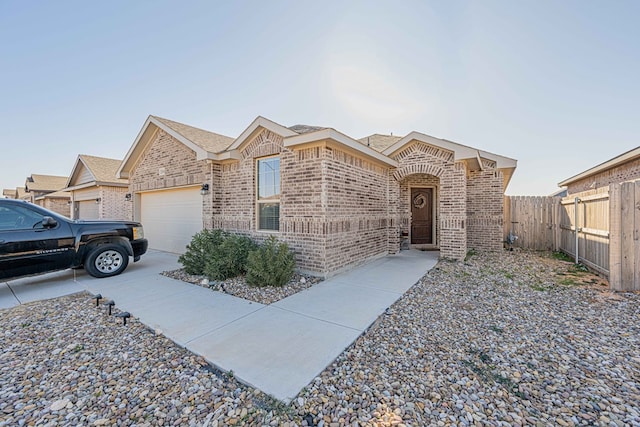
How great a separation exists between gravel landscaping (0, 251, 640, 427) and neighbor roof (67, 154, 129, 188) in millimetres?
10014

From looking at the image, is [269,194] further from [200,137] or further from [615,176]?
[615,176]

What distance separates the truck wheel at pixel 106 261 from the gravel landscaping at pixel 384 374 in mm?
1727

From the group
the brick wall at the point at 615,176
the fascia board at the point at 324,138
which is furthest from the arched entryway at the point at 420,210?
the brick wall at the point at 615,176

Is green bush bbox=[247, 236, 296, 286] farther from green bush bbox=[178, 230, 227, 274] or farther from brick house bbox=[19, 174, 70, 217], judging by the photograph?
brick house bbox=[19, 174, 70, 217]

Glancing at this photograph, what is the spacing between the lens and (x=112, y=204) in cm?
1249

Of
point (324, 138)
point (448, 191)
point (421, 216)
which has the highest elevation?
point (324, 138)

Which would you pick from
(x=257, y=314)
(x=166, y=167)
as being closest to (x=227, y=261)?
(x=257, y=314)

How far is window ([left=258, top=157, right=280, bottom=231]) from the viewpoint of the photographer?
263 inches

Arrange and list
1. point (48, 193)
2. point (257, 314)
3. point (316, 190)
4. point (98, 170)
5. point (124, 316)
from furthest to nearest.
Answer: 1. point (48, 193)
2. point (98, 170)
3. point (316, 190)
4. point (257, 314)
5. point (124, 316)

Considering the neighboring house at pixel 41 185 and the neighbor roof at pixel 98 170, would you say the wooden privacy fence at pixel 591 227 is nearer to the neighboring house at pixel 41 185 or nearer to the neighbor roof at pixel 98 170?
the neighbor roof at pixel 98 170

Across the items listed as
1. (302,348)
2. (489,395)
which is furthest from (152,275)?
(489,395)

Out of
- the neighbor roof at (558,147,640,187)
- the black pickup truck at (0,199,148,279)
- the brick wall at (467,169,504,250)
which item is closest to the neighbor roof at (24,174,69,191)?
the black pickup truck at (0,199,148,279)

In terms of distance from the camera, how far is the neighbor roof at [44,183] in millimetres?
18672

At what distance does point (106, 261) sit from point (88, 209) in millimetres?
10778
